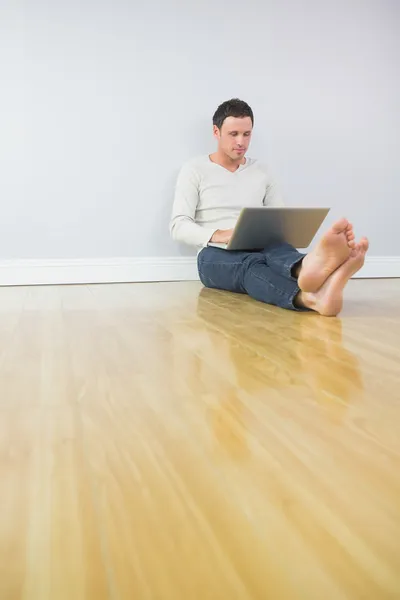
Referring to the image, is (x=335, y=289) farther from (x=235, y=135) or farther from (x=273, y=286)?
(x=235, y=135)

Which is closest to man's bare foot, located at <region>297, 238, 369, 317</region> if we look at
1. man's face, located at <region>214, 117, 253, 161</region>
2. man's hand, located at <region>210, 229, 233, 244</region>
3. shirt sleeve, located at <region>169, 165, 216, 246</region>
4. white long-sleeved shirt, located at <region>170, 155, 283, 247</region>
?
man's hand, located at <region>210, 229, 233, 244</region>

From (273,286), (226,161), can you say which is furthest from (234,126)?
(273,286)

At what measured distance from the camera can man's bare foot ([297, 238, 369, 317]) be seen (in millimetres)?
1986

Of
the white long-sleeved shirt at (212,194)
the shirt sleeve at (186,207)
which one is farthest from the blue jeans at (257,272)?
the white long-sleeved shirt at (212,194)

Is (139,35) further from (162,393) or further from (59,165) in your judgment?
(162,393)

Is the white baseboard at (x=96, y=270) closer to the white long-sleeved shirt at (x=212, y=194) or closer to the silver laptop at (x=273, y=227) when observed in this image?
the white long-sleeved shirt at (x=212, y=194)

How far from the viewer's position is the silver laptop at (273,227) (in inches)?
97.9

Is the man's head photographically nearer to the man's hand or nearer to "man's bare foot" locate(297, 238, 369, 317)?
the man's hand

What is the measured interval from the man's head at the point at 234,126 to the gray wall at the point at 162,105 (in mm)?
450

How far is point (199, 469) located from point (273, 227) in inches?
72.6

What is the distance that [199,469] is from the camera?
844 millimetres

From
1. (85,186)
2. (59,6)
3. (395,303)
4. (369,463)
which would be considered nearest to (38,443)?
(369,463)

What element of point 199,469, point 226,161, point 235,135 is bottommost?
point 199,469

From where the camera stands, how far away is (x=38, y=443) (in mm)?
943
